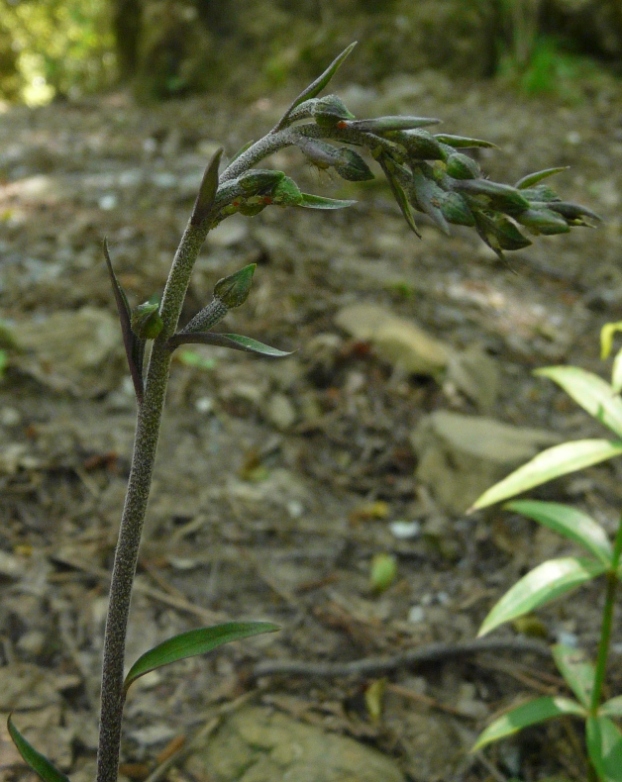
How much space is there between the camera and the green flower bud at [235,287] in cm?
132

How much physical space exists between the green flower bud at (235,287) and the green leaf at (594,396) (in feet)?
3.62

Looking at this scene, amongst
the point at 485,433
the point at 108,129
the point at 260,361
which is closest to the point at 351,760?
the point at 485,433

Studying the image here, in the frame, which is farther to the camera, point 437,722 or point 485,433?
point 485,433

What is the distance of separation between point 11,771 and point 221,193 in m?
1.54

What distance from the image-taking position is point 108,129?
667 cm

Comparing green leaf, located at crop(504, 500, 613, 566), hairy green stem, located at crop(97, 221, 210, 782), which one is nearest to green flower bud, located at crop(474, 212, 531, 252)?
hairy green stem, located at crop(97, 221, 210, 782)

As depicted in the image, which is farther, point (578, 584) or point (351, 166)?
point (578, 584)

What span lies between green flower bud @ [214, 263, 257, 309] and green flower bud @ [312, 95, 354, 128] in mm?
279

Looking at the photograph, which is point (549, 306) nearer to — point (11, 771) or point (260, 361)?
point (260, 361)

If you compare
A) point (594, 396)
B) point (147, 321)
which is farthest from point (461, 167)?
point (594, 396)

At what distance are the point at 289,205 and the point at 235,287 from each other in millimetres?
181

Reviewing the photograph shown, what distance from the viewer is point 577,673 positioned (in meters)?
2.07

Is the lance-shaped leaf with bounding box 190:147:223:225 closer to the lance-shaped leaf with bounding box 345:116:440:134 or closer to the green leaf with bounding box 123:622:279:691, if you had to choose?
the lance-shaped leaf with bounding box 345:116:440:134

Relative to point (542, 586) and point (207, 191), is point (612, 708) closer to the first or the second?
point (542, 586)
